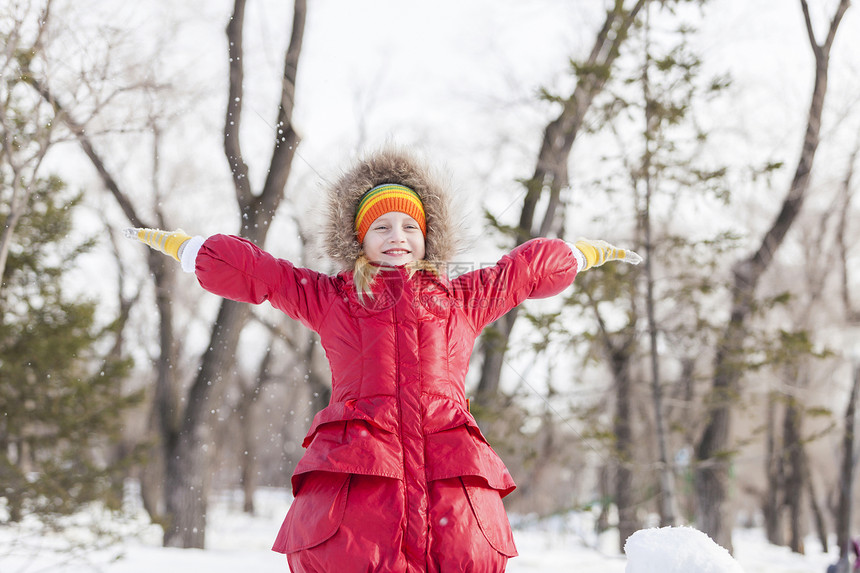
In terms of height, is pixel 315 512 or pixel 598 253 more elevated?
pixel 598 253

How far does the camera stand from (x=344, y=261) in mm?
2510

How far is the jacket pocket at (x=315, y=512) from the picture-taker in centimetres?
196

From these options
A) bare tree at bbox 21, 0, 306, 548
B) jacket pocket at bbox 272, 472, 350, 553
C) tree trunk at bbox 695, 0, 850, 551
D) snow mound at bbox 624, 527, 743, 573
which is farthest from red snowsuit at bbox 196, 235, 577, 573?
tree trunk at bbox 695, 0, 850, 551

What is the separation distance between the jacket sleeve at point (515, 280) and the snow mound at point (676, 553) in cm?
88

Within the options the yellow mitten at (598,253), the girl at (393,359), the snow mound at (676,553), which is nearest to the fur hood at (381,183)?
the girl at (393,359)

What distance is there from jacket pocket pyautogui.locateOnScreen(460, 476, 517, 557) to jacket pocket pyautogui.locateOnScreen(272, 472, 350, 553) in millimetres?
376

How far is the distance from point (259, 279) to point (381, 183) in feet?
2.03

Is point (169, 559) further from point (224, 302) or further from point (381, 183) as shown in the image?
point (381, 183)

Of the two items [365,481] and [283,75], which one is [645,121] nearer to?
[283,75]

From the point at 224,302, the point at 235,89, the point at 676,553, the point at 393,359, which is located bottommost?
the point at 676,553

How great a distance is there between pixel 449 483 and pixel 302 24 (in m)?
5.20

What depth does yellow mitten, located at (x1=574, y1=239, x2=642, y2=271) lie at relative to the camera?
8.38ft

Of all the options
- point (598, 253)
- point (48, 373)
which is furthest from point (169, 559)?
point (598, 253)

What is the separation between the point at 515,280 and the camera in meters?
2.40
